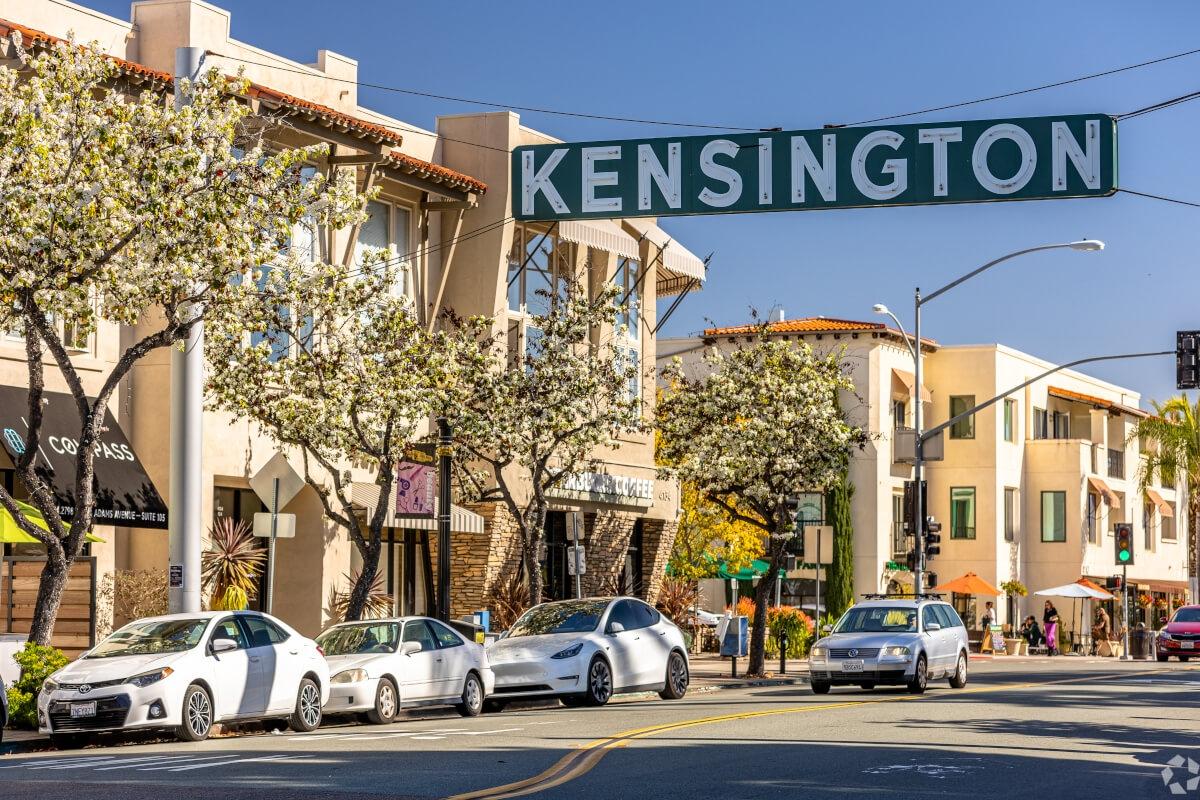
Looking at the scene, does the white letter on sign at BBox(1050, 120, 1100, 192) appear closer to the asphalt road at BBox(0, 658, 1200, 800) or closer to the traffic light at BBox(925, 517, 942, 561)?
the asphalt road at BBox(0, 658, 1200, 800)

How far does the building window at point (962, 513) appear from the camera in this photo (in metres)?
66.0

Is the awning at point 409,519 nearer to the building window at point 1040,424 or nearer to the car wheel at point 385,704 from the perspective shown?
the car wheel at point 385,704

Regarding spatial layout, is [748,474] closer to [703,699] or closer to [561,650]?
[703,699]

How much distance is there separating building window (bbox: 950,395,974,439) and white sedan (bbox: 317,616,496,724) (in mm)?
44809

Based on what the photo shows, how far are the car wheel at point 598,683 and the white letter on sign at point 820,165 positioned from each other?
7181 millimetres

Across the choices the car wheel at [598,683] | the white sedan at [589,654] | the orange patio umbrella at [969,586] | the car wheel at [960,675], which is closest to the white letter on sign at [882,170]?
the white sedan at [589,654]

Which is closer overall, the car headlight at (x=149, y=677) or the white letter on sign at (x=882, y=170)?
the car headlight at (x=149, y=677)

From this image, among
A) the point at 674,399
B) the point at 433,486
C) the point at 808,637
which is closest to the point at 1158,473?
the point at 808,637

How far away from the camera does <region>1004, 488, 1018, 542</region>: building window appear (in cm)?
6700

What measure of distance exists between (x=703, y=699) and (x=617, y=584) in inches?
582

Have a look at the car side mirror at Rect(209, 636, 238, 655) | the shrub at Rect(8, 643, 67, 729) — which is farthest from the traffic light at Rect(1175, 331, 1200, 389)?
the shrub at Rect(8, 643, 67, 729)

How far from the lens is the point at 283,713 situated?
19938mm

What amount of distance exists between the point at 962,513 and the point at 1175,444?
1360 centimetres

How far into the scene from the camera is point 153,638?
19.1 metres
